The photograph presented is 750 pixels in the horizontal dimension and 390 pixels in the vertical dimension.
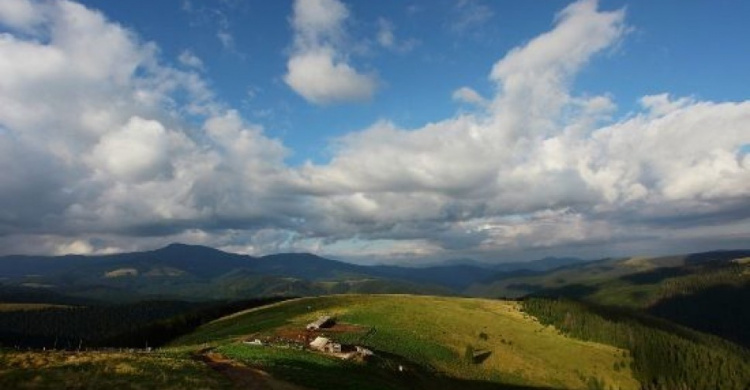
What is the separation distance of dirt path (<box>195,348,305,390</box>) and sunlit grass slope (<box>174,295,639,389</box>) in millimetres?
6032

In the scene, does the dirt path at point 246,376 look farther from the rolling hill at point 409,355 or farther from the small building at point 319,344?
the small building at point 319,344

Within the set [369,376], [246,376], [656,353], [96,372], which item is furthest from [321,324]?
[656,353]

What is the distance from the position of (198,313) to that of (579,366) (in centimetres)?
10969

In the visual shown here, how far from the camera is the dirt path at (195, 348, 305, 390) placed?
4278cm

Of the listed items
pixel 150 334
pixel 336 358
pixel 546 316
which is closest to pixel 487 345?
pixel 336 358

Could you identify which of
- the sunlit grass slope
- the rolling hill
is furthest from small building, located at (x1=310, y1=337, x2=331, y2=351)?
the sunlit grass slope

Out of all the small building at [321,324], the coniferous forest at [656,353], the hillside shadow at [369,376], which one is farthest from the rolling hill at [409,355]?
the small building at [321,324]

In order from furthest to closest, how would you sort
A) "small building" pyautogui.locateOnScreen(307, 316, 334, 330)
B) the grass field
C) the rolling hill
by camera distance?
"small building" pyautogui.locateOnScreen(307, 316, 334, 330) → the rolling hill → the grass field

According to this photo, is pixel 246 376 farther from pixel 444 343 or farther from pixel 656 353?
pixel 656 353

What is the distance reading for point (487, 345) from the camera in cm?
10300

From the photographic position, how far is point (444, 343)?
97188mm

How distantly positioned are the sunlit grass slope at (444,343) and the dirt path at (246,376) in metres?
6.03

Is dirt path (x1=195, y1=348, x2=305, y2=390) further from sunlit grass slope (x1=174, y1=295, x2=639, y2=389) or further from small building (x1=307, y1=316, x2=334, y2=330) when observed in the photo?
small building (x1=307, y1=316, x2=334, y2=330)

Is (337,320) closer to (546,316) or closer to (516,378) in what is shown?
(516,378)
